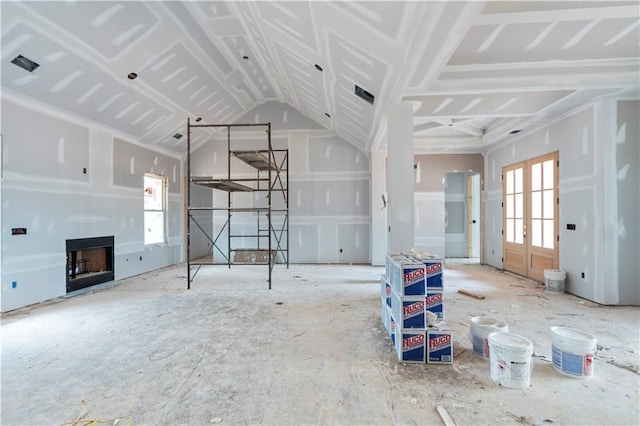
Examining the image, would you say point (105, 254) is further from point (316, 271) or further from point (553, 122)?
point (553, 122)

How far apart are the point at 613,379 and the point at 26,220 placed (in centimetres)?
664

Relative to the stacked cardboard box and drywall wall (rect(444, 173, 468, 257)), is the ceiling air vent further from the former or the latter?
drywall wall (rect(444, 173, 468, 257))

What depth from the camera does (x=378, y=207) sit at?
7223 mm

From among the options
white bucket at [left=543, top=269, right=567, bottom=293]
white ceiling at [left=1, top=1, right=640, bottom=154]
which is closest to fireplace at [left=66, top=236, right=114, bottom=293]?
white ceiling at [left=1, top=1, right=640, bottom=154]

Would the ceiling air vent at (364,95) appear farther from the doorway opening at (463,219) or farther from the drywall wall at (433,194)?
the doorway opening at (463,219)

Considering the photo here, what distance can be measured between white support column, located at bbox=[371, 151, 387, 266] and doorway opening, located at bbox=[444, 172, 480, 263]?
8.85 ft

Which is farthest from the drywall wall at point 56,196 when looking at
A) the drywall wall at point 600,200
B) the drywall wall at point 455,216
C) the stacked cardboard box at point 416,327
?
the drywall wall at point 455,216

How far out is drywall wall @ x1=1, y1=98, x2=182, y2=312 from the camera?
4082 mm

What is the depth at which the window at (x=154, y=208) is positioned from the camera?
7004mm

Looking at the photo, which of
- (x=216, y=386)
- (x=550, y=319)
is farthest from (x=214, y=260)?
(x=550, y=319)

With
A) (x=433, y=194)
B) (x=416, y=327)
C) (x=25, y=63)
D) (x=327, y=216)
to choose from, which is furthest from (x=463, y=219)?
(x=25, y=63)

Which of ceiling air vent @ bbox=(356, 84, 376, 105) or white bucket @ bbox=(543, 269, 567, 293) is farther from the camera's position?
white bucket @ bbox=(543, 269, 567, 293)

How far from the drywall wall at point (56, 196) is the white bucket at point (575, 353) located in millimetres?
6154

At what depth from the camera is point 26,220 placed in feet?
13.9
